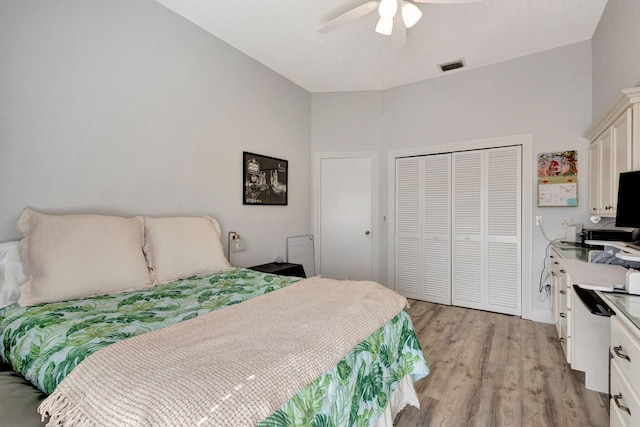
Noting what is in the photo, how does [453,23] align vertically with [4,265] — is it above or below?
above

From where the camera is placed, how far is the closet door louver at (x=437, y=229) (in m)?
3.74

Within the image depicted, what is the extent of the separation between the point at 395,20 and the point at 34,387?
2.91 m

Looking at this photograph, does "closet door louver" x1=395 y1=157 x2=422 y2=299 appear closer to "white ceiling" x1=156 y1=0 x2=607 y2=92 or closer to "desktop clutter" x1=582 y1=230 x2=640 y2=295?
"white ceiling" x1=156 y1=0 x2=607 y2=92

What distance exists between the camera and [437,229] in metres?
3.81

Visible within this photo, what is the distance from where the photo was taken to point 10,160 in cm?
168

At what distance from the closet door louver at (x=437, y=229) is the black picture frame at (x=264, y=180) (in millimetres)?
1841

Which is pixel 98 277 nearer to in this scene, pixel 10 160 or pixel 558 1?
pixel 10 160

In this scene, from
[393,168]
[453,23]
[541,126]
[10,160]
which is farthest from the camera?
[393,168]

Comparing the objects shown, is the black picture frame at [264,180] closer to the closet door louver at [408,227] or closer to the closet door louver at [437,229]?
the closet door louver at [408,227]

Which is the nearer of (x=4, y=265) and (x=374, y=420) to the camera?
(x=374, y=420)


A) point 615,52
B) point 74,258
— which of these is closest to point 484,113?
point 615,52

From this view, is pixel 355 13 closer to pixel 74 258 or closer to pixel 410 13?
pixel 410 13

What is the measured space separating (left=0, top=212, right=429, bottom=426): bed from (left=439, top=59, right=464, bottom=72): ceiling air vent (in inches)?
118

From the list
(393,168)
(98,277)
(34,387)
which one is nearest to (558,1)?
(393,168)
